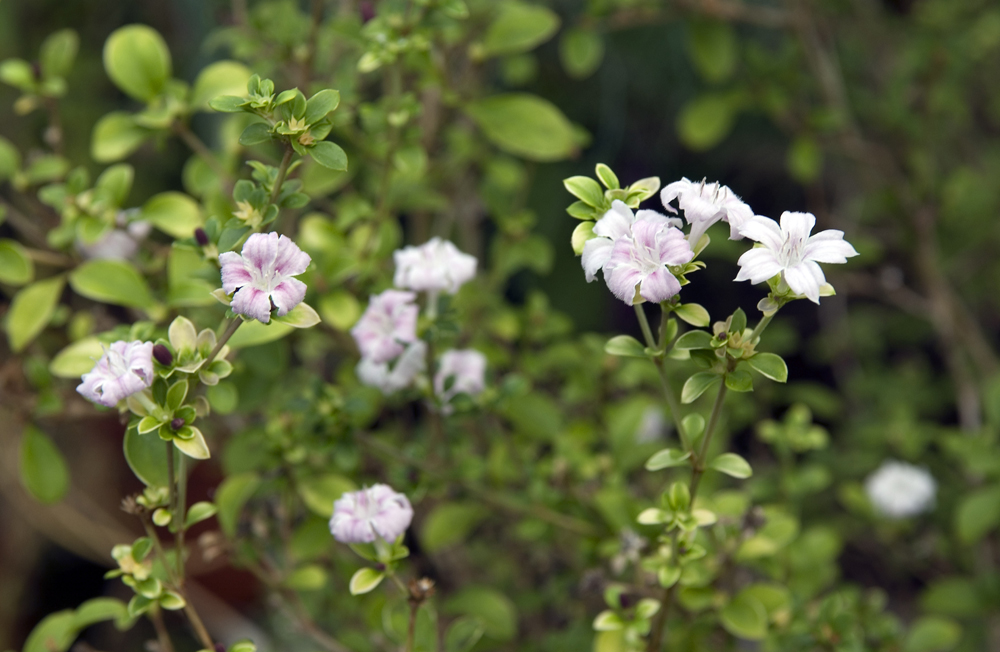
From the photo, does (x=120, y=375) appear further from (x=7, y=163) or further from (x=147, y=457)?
(x=7, y=163)

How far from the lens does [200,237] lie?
82cm

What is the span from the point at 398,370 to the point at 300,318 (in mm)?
254

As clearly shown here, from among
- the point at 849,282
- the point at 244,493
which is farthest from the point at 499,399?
the point at 849,282

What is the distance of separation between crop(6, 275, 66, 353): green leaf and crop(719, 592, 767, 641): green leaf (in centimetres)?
88

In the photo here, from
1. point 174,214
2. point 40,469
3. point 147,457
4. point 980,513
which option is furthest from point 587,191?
point 980,513

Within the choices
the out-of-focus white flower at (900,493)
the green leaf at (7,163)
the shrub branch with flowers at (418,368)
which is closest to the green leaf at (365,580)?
the shrub branch with flowers at (418,368)

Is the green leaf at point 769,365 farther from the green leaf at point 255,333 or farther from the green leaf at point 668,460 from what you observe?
the green leaf at point 255,333

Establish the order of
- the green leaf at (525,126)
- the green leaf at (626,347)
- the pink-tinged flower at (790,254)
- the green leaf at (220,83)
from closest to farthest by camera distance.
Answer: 1. the pink-tinged flower at (790,254)
2. the green leaf at (626,347)
3. the green leaf at (220,83)
4. the green leaf at (525,126)

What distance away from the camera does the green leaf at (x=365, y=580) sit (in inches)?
30.0

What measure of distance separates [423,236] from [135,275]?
0.58 metres

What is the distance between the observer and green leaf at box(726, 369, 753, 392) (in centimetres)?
66

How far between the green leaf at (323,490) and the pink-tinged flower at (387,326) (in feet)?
0.63

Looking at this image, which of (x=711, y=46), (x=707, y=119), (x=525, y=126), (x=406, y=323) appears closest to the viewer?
(x=406, y=323)

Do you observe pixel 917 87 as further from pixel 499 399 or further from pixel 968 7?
pixel 499 399
